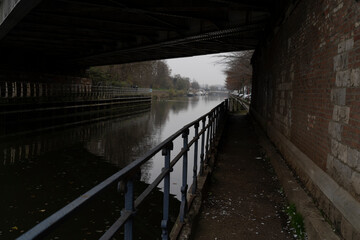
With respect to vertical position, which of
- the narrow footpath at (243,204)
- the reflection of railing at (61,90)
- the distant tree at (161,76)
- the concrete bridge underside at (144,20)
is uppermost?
Result: the distant tree at (161,76)

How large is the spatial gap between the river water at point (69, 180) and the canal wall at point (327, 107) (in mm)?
2764

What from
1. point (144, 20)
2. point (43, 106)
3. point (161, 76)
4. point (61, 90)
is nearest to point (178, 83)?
point (161, 76)

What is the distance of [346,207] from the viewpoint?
3.29 m

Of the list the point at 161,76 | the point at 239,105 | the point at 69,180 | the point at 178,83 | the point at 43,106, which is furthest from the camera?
the point at 178,83

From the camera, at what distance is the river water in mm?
5637

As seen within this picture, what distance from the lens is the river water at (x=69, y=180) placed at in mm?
5637

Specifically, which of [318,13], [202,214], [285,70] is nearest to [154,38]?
[285,70]

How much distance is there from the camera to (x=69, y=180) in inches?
317

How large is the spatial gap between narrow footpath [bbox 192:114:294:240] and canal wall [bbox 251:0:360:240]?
2.01 ft

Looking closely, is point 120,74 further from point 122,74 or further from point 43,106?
point 43,106

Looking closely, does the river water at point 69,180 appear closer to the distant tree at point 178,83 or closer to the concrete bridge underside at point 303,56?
the concrete bridge underside at point 303,56

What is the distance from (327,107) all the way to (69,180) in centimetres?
645

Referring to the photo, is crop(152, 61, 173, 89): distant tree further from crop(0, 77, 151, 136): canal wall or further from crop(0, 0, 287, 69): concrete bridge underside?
crop(0, 0, 287, 69): concrete bridge underside

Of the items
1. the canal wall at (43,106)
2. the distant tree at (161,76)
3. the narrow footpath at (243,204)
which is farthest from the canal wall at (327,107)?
the distant tree at (161,76)
